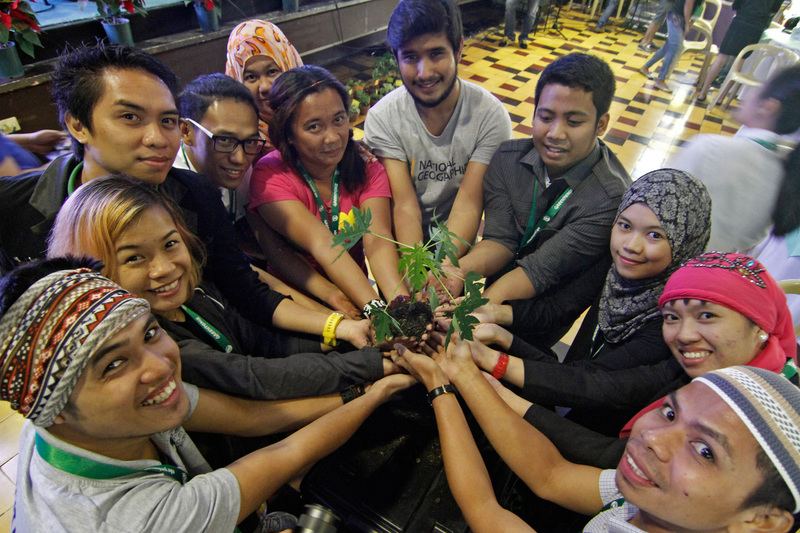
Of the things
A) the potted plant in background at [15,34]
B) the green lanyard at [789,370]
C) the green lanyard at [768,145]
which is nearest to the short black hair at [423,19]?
the green lanyard at [768,145]

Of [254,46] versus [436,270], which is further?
[254,46]

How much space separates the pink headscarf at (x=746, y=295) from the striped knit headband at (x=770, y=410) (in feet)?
1.05

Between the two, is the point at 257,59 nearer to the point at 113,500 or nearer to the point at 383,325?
the point at 383,325

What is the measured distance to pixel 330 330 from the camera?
1.55m

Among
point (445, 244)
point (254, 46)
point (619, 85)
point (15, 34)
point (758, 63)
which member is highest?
point (254, 46)

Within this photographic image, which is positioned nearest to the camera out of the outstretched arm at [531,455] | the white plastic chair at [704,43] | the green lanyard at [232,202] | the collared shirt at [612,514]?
the collared shirt at [612,514]

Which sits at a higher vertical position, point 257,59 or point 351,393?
point 257,59

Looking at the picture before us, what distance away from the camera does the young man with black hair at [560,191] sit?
5.23 ft

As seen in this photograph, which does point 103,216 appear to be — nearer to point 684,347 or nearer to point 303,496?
point 303,496

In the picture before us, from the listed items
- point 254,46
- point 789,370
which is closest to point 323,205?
point 254,46

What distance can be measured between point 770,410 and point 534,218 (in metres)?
1.10

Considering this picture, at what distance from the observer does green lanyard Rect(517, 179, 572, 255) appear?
1.69 meters

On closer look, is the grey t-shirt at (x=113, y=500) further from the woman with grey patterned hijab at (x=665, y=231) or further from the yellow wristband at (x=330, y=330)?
the woman with grey patterned hijab at (x=665, y=231)

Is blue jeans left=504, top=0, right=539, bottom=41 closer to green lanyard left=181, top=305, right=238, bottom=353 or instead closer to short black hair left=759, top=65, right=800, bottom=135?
short black hair left=759, top=65, right=800, bottom=135
